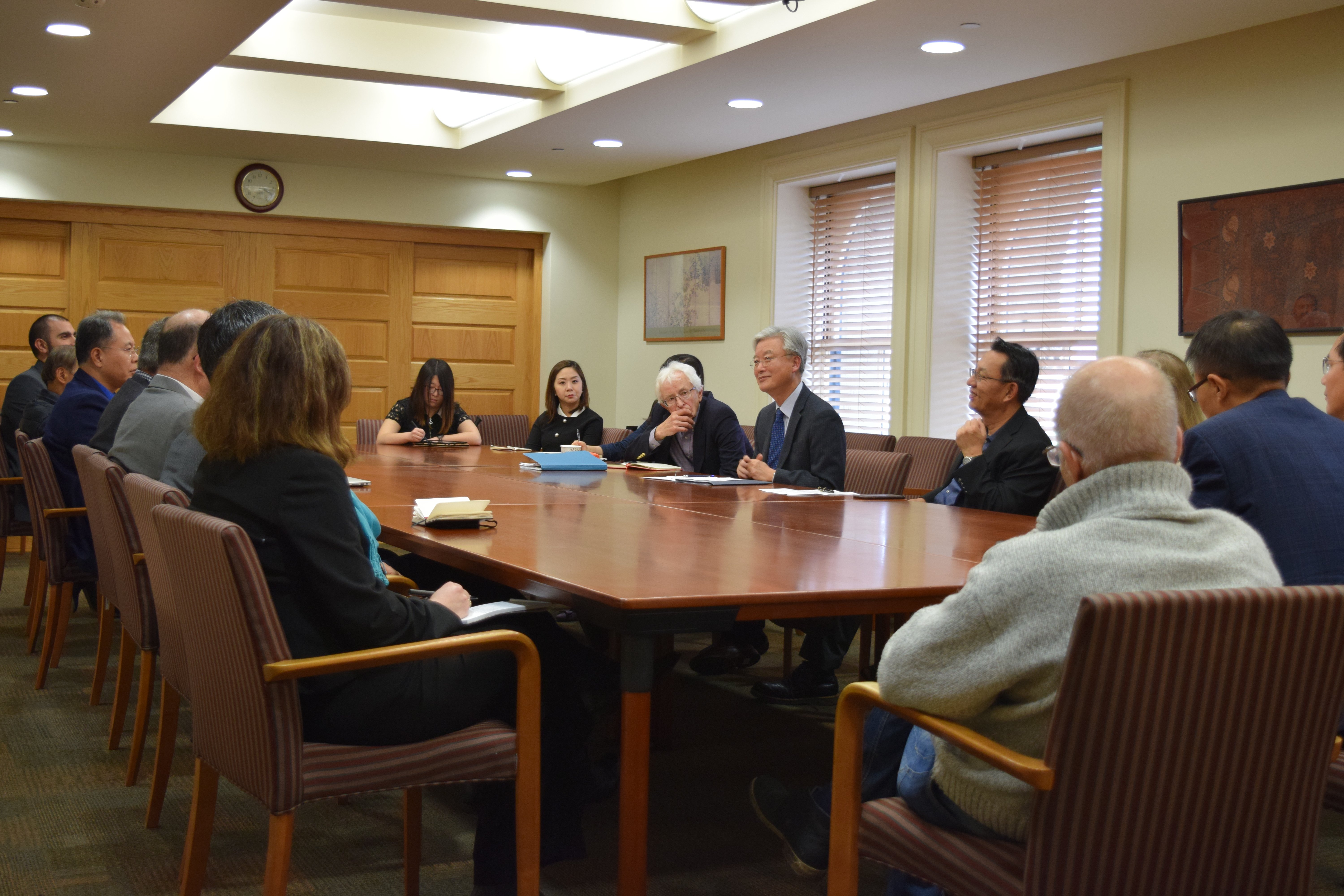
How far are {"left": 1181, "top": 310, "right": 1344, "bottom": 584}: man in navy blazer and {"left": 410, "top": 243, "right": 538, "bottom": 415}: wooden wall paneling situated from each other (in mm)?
7039

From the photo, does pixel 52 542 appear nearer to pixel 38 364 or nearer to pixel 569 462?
pixel 569 462

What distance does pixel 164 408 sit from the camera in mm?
3338

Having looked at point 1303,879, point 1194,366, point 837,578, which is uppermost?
point 1194,366

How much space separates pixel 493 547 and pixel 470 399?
690cm

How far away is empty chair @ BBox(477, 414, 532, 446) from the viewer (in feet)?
26.9

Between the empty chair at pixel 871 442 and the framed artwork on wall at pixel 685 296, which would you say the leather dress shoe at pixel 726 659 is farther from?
the framed artwork on wall at pixel 685 296

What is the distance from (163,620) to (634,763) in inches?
40.8

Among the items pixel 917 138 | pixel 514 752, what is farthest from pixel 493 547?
pixel 917 138

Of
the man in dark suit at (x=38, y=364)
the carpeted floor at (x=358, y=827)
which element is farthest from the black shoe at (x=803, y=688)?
the man in dark suit at (x=38, y=364)

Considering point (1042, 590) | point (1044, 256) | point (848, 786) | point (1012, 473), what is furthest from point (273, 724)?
point (1044, 256)

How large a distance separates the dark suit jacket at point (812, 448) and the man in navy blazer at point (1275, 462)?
204 cm

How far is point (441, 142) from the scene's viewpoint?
799 cm

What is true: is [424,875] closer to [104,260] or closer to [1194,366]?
[1194,366]

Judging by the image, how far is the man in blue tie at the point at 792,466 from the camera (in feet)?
13.7
